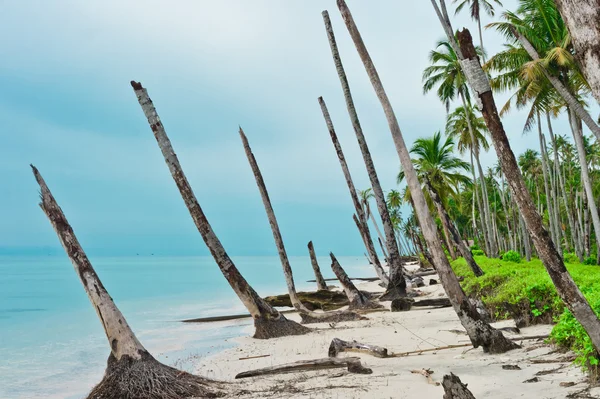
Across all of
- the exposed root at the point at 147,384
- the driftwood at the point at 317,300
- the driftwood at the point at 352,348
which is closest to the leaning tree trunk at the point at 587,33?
the exposed root at the point at 147,384

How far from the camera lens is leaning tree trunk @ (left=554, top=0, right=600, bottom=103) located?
9.18 feet

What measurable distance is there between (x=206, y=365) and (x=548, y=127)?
22121 millimetres

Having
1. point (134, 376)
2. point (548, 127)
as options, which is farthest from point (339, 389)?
point (548, 127)

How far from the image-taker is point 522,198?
18.1ft

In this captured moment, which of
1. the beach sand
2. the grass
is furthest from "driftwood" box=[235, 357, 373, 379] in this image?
the grass

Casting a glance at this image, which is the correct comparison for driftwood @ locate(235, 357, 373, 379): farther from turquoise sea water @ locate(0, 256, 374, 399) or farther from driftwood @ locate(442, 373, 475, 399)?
turquoise sea water @ locate(0, 256, 374, 399)

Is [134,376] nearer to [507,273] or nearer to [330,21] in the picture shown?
[507,273]

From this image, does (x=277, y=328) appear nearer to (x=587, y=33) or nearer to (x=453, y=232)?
(x=453, y=232)

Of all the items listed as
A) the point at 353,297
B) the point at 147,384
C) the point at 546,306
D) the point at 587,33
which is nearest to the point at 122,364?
the point at 147,384

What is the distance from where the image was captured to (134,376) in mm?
6832

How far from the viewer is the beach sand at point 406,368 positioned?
544 centimetres

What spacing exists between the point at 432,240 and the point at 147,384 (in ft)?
15.3

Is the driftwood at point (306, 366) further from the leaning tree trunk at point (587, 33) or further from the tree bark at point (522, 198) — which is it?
the leaning tree trunk at point (587, 33)

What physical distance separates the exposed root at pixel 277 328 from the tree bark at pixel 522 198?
25.2 ft
